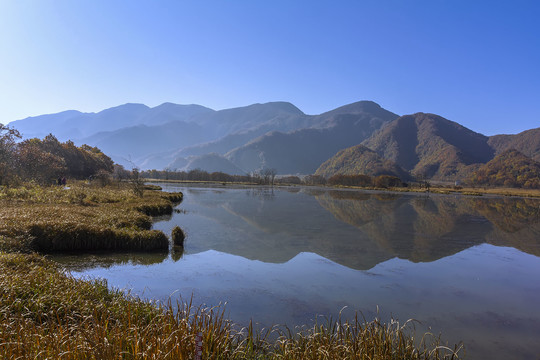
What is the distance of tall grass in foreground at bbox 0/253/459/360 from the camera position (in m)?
3.66

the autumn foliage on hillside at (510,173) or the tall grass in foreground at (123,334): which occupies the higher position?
the autumn foliage on hillside at (510,173)

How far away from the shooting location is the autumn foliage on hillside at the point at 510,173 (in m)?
127

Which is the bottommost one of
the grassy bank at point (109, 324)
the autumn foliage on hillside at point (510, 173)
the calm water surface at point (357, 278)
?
the calm water surface at point (357, 278)

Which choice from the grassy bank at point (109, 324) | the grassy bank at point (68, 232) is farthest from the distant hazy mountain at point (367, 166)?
the grassy bank at point (109, 324)

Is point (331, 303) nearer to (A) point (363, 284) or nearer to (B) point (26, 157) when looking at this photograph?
(A) point (363, 284)

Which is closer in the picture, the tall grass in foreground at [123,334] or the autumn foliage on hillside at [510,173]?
the tall grass in foreground at [123,334]

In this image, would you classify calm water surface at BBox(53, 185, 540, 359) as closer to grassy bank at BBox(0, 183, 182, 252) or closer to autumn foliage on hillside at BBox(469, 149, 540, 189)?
grassy bank at BBox(0, 183, 182, 252)

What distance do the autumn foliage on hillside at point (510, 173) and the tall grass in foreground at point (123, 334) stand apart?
152 meters

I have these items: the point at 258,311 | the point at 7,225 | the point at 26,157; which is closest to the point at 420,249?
the point at 258,311

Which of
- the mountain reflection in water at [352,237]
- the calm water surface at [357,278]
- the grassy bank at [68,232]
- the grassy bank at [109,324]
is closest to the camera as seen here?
the grassy bank at [109,324]

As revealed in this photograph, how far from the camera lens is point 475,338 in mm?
6867

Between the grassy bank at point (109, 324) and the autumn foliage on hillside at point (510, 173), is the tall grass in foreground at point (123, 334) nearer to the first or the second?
the grassy bank at point (109, 324)

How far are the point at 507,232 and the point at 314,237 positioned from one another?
15789mm

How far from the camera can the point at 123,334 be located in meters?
3.94
